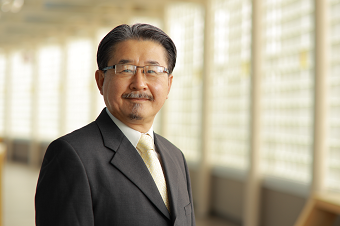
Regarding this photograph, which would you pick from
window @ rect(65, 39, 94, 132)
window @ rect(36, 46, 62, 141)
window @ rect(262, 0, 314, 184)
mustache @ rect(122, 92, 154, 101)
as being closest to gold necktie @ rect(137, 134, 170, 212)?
mustache @ rect(122, 92, 154, 101)

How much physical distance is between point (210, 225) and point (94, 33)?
7225mm

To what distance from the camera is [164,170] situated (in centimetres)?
155

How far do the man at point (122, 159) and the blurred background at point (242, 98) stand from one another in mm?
3730

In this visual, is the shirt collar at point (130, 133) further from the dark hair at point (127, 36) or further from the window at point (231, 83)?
the window at point (231, 83)

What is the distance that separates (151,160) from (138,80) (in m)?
0.32

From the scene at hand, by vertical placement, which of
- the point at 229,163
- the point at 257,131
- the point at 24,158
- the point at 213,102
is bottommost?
the point at 24,158

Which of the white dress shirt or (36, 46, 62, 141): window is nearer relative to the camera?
the white dress shirt

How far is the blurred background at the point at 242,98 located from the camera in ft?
15.9

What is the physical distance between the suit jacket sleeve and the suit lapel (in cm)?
15

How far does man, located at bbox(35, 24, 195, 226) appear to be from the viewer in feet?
4.20

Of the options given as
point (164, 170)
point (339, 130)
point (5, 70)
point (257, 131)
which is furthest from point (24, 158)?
point (164, 170)

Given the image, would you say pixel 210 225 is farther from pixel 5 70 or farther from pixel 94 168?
pixel 5 70

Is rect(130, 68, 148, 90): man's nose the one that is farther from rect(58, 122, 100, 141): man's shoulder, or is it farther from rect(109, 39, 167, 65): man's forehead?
rect(58, 122, 100, 141): man's shoulder

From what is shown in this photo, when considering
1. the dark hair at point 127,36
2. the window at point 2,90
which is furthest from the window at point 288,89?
the window at point 2,90
